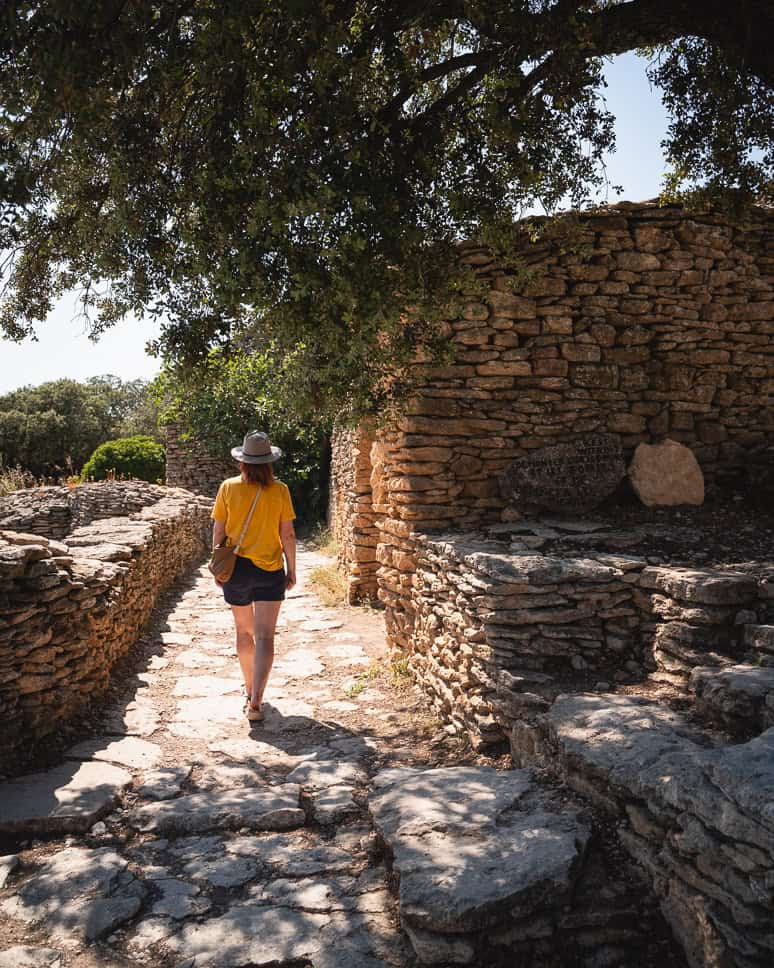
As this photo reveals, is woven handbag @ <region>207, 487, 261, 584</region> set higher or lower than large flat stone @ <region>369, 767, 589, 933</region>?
higher

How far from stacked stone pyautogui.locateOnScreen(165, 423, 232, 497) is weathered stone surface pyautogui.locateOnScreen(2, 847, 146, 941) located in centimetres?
1548

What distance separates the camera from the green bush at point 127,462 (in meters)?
20.1

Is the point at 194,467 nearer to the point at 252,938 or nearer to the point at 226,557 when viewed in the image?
the point at 226,557

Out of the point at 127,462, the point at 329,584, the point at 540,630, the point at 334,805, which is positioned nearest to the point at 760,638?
the point at 540,630

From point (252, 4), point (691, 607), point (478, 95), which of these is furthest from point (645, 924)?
point (478, 95)

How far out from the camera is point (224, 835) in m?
3.50

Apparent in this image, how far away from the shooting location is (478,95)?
201 inches

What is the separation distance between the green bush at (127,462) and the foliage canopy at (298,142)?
15955mm

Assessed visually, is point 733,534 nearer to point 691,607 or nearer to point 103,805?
point 691,607

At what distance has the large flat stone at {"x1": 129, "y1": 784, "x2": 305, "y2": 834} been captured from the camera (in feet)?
11.7

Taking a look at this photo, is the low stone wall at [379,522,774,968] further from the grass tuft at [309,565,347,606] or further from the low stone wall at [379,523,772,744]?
the grass tuft at [309,565,347,606]

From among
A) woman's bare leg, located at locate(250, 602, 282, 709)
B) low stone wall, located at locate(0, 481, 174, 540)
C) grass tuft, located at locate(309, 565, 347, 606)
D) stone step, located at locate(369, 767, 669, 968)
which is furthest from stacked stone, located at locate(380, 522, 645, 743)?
low stone wall, located at locate(0, 481, 174, 540)

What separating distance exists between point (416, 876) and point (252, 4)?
13.3 feet

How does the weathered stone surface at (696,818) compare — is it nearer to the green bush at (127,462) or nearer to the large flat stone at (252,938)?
the large flat stone at (252,938)
